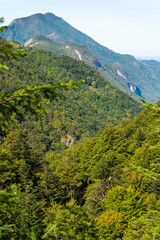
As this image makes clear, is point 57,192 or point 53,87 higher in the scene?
point 53,87

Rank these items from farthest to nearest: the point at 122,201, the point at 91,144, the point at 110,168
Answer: the point at 91,144, the point at 110,168, the point at 122,201

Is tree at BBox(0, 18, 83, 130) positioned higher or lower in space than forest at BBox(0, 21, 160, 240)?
Answer: higher

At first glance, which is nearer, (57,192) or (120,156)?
(57,192)

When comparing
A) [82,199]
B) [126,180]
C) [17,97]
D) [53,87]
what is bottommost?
[82,199]

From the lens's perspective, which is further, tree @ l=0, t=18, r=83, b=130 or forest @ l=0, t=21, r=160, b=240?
forest @ l=0, t=21, r=160, b=240

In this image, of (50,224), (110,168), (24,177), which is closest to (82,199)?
(110,168)

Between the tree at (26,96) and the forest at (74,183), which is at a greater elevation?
the tree at (26,96)

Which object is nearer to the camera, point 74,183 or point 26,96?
point 26,96

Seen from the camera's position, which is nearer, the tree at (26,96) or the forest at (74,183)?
the tree at (26,96)

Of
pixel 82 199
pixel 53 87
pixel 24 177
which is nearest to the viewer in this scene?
pixel 53 87

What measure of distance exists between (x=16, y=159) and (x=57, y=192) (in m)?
8.29

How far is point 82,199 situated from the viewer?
Result: 37.1 metres

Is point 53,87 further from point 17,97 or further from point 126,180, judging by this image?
point 126,180

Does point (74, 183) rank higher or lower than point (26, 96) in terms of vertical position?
lower
